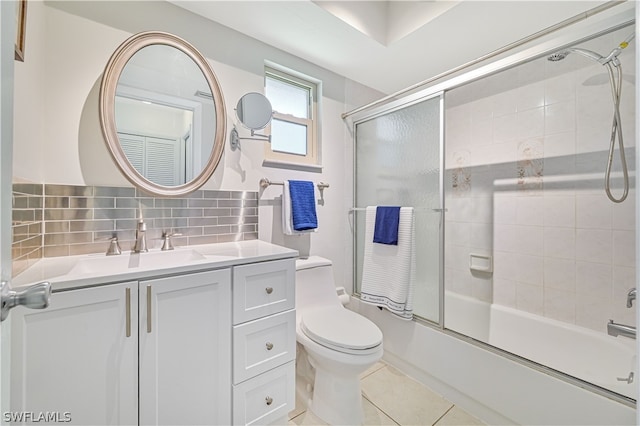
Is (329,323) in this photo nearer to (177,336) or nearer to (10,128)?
(177,336)

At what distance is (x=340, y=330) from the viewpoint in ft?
4.50

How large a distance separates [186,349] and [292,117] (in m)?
1.56

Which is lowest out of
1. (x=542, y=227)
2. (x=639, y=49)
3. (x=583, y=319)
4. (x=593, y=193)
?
(x=583, y=319)

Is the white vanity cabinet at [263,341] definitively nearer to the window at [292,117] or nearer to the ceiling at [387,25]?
the window at [292,117]

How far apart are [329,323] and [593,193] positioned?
A: 1.75 meters

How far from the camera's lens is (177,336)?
3.14 feet

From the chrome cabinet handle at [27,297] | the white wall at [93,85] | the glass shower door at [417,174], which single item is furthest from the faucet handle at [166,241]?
the glass shower door at [417,174]

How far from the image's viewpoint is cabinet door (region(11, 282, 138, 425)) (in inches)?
29.0

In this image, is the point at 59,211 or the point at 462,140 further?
the point at 462,140

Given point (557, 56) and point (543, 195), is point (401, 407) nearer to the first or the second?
point (543, 195)

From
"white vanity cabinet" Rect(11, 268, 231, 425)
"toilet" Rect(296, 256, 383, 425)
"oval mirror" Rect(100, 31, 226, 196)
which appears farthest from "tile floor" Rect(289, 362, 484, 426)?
"oval mirror" Rect(100, 31, 226, 196)

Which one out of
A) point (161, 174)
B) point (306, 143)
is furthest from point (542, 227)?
point (161, 174)

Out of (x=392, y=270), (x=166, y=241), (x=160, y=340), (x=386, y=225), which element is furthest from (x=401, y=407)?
(x=166, y=241)

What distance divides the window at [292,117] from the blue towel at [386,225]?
636mm
